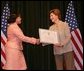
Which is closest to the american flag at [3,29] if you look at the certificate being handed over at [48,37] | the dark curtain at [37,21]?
the dark curtain at [37,21]

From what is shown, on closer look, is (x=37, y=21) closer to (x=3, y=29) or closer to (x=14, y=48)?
(x=3, y=29)

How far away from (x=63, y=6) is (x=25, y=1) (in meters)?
0.85

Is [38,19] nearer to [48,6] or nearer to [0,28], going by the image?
[48,6]

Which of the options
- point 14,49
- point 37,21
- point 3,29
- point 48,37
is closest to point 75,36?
point 37,21

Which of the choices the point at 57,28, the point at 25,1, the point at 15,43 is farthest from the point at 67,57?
the point at 25,1

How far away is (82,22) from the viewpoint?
25.0ft

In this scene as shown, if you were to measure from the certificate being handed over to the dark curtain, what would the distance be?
1422 millimetres

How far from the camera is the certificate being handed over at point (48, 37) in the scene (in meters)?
6.11

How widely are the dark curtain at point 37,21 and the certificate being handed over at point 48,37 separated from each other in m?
1.42

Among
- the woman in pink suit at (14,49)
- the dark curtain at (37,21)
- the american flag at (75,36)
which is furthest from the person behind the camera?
the dark curtain at (37,21)

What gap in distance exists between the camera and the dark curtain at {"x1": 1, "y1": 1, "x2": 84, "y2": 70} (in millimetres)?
7574

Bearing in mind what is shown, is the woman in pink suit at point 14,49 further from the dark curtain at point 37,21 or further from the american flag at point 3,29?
the dark curtain at point 37,21

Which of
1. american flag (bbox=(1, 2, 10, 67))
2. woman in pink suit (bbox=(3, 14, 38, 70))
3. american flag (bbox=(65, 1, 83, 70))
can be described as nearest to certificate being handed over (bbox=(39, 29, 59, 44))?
woman in pink suit (bbox=(3, 14, 38, 70))

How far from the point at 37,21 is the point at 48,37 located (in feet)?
4.89
